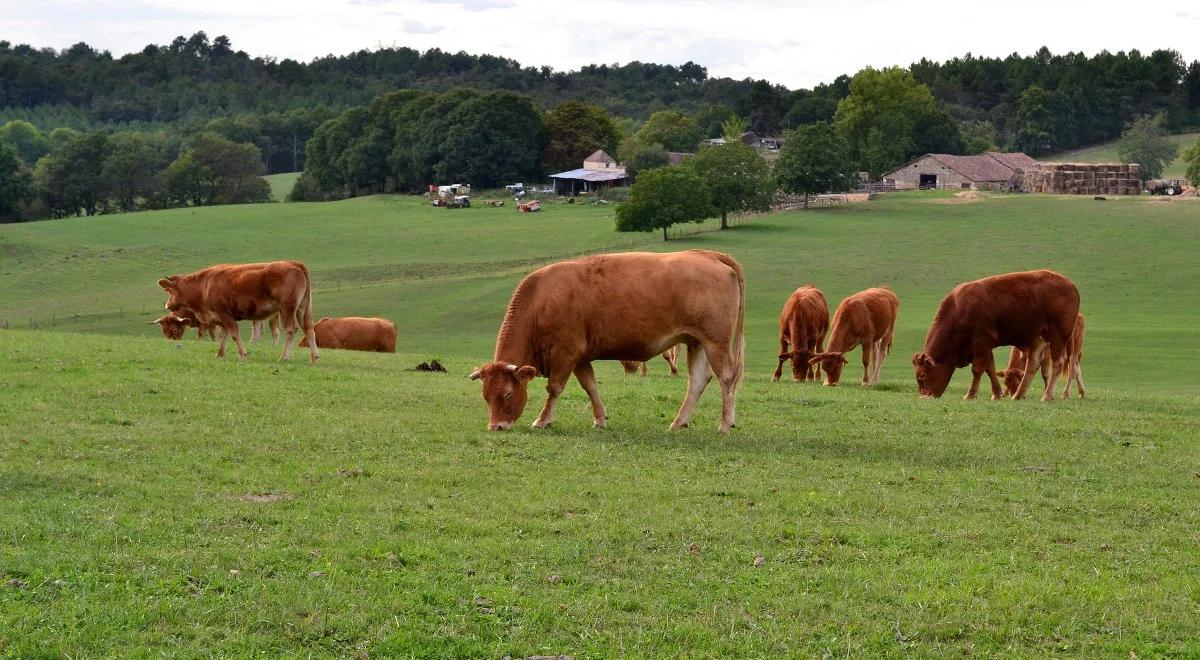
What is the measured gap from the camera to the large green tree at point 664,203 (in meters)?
78.9

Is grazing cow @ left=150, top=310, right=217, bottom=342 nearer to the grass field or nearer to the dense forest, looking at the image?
the grass field

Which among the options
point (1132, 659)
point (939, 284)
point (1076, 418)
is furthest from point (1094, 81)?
point (1132, 659)

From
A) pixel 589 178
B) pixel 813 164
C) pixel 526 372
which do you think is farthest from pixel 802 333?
pixel 589 178

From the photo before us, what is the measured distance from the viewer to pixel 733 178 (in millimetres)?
86812

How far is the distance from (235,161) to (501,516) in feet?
408

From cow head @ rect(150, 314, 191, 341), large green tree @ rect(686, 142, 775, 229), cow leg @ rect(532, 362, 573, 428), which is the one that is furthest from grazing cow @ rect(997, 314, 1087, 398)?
large green tree @ rect(686, 142, 775, 229)

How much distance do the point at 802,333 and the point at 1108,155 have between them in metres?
129

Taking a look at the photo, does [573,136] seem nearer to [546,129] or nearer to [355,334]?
[546,129]

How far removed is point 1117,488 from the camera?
13539mm

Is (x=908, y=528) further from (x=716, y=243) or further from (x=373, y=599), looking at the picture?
(x=716, y=243)

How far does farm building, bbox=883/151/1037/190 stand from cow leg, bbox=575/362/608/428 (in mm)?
104665

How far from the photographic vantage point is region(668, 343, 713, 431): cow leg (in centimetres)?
1705

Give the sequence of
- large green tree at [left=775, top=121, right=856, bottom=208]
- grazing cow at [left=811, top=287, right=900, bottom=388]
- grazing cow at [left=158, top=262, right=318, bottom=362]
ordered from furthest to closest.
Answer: large green tree at [left=775, top=121, right=856, bottom=208]
grazing cow at [left=811, top=287, right=900, bottom=388]
grazing cow at [left=158, top=262, right=318, bottom=362]

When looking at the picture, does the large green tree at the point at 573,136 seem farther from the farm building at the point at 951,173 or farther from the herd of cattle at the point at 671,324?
the herd of cattle at the point at 671,324
